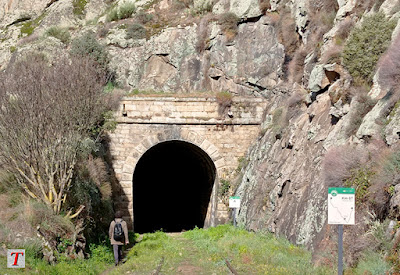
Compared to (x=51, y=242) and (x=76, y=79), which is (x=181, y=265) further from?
(x=76, y=79)

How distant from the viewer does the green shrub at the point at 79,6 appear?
Result: 111 ft

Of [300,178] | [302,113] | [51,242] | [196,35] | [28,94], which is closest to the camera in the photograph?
[51,242]

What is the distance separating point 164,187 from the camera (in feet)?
100

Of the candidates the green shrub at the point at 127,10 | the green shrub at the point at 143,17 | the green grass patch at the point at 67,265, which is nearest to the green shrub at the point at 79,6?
the green shrub at the point at 127,10

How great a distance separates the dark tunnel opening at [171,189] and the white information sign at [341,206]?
15.8 meters

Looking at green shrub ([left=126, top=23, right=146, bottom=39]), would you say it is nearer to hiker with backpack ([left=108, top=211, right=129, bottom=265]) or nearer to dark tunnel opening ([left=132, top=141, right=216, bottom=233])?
dark tunnel opening ([left=132, top=141, right=216, bottom=233])

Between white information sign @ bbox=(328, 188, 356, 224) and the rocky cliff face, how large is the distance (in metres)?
1.54

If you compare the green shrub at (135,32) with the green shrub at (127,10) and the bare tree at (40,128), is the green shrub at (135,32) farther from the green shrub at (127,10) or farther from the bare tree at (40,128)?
the bare tree at (40,128)

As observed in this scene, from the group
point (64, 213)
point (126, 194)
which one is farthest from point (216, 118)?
point (64, 213)

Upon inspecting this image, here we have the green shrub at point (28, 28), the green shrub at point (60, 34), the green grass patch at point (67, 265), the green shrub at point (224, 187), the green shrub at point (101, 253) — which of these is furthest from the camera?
the green shrub at point (28, 28)

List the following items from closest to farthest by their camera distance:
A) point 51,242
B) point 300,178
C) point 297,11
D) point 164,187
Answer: point 51,242 → point 300,178 → point 297,11 → point 164,187

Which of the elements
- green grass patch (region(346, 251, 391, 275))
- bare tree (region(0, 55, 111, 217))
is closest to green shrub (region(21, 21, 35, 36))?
bare tree (region(0, 55, 111, 217))

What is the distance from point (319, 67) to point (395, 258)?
7.98 meters

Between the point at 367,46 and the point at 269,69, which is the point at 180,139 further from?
the point at 367,46
